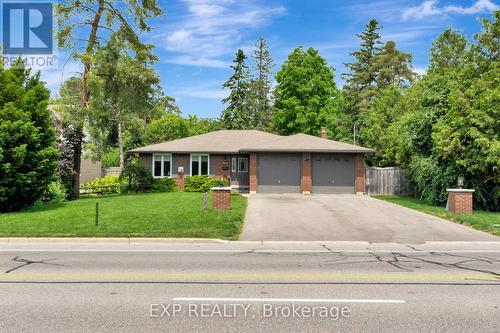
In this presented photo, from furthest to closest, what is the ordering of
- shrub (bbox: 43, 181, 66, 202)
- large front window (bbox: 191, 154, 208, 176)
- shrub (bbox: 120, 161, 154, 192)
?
large front window (bbox: 191, 154, 208, 176)
shrub (bbox: 120, 161, 154, 192)
shrub (bbox: 43, 181, 66, 202)

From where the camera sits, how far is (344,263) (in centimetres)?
1084

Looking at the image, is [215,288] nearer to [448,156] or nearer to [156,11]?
[448,156]

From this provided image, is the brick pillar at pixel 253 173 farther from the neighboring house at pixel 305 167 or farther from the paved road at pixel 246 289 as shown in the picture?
the paved road at pixel 246 289

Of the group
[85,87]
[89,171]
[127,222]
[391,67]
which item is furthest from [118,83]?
[391,67]

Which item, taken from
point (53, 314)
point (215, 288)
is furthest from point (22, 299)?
point (215, 288)

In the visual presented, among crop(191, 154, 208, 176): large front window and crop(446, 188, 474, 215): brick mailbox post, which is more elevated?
crop(191, 154, 208, 176): large front window

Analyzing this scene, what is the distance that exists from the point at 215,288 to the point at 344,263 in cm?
397

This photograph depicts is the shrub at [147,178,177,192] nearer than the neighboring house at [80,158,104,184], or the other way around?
the shrub at [147,178,177,192]

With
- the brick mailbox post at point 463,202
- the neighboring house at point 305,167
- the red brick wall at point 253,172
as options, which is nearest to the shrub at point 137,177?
the neighboring house at point 305,167

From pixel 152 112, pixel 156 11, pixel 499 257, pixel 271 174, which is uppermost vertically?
pixel 156 11

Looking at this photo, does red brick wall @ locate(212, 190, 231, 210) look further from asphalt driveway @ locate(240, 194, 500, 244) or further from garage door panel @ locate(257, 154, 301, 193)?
garage door panel @ locate(257, 154, 301, 193)

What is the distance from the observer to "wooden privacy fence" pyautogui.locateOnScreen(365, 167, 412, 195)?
33.4 m

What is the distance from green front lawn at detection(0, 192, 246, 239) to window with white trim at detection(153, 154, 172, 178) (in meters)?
13.6

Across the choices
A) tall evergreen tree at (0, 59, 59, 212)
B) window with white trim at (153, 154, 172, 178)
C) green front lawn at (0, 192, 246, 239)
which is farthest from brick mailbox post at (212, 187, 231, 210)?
window with white trim at (153, 154, 172, 178)
